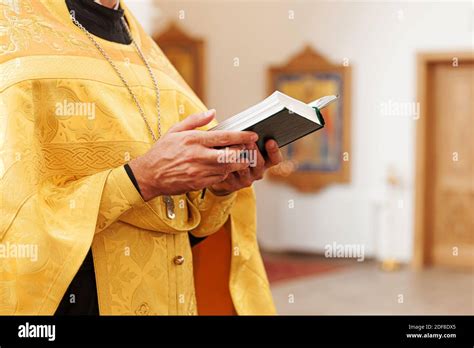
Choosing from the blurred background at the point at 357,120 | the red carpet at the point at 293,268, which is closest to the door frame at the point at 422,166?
the blurred background at the point at 357,120

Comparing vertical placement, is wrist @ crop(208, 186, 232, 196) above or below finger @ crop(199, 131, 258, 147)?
below

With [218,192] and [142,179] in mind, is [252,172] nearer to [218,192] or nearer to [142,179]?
[218,192]

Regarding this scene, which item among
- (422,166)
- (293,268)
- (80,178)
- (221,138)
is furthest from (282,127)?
(422,166)

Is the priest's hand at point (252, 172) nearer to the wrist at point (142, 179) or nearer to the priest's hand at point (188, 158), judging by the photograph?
the priest's hand at point (188, 158)

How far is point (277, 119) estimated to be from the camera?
5.18 ft

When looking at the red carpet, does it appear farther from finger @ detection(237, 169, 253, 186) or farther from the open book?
the open book

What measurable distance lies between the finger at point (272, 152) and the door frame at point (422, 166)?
7.85 meters

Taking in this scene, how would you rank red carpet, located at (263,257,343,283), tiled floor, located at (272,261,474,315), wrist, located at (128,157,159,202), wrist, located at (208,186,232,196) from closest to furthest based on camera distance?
1. wrist, located at (128,157,159,202)
2. wrist, located at (208,186,232,196)
3. tiled floor, located at (272,261,474,315)
4. red carpet, located at (263,257,343,283)

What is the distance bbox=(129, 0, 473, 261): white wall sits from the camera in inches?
365

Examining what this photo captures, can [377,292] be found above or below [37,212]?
below

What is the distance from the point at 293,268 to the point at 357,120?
2.13 metres

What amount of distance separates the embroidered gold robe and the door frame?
762cm

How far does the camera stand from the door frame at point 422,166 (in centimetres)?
922

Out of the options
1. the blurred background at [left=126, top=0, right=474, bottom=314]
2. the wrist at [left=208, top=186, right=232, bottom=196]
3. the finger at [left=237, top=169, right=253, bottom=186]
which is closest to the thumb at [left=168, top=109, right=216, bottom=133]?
the finger at [left=237, top=169, right=253, bottom=186]
